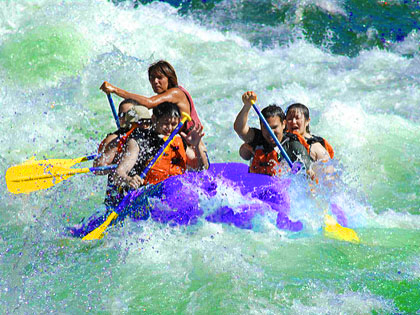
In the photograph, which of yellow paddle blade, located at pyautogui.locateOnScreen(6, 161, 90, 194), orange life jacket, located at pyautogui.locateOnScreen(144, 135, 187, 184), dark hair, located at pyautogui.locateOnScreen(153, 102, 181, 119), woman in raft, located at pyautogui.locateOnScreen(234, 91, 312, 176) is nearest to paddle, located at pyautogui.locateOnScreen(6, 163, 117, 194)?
yellow paddle blade, located at pyautogui.locateOnScreen(6, 161, 90, 194)

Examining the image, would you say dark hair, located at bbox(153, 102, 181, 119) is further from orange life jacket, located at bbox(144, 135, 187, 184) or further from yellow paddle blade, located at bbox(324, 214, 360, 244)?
yellow paddle blade, located at bbox(324, 214, 360, 244)

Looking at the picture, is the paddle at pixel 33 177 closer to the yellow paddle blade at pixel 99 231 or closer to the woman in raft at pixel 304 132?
the yellow paddle blade at pixel 99 231

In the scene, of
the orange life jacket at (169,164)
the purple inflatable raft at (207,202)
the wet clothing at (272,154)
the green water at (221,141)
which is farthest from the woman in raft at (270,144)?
the orange life jacket at (169,164)

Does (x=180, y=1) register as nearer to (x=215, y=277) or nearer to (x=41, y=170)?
(x=41, y=170)

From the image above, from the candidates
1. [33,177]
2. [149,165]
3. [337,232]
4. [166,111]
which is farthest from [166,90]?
[337,232]

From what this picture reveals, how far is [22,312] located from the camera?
10.1 ft

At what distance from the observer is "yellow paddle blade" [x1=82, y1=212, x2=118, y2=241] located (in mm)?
3832

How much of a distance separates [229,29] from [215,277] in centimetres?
665

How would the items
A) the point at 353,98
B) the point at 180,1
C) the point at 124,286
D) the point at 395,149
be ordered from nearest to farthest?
the point at 124,286 < the point at 395,149 < the point at 353,98 < the point at 180,1

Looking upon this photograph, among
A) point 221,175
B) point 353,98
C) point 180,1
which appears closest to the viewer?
point 221,175

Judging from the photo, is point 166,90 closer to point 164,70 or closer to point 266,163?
point 164,70

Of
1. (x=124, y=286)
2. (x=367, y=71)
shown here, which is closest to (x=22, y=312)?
(x=124, y=286)

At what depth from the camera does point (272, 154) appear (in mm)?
4125

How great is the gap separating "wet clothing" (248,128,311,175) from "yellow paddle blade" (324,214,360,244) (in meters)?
0.43
